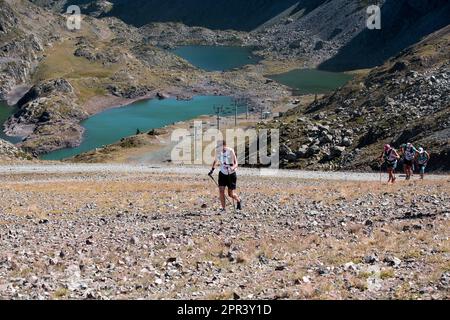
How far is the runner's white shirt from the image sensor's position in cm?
2358

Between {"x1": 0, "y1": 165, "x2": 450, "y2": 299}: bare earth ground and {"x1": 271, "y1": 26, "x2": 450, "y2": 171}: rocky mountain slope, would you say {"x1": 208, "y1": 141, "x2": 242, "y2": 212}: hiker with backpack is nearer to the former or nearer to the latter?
{"x1": 0, "y1": 165, "x2": 450, "y2": 299}: bare earth ground

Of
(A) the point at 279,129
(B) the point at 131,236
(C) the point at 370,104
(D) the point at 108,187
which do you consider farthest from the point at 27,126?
(B) the point at 131,236

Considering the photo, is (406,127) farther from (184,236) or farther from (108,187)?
(184,236)

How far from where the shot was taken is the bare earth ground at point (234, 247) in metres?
14.0

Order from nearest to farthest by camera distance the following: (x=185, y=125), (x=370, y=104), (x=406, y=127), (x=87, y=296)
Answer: (x=87, y=296) < (x=406, y=127) < (x=370, y=104) < (x=185, y=125)

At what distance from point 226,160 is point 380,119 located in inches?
2780

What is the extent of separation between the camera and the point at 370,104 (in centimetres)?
9994

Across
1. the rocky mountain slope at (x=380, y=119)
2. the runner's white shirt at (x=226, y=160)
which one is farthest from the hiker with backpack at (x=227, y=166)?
the rocky mountain slope at (x=380, y=119)

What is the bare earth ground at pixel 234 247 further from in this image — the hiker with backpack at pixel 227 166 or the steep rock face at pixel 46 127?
the steep rock face at pixel 46 127

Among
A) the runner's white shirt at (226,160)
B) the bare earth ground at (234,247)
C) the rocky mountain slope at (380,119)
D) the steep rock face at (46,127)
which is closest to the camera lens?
the bare earth ground at (234,247)

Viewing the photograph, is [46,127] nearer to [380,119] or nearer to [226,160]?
[380,119]

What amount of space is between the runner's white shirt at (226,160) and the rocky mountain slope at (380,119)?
1516 inches
